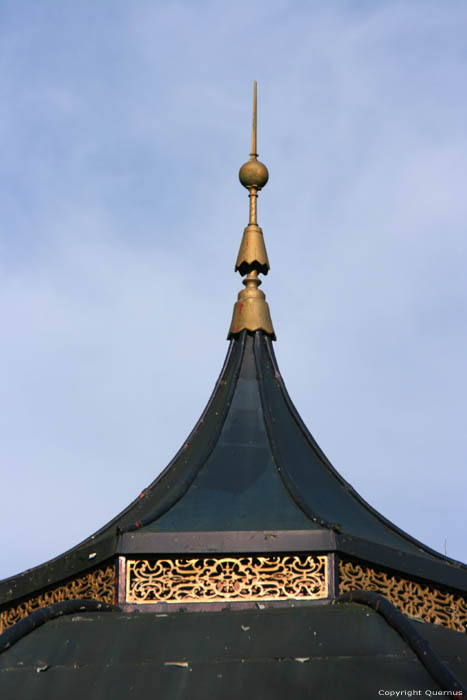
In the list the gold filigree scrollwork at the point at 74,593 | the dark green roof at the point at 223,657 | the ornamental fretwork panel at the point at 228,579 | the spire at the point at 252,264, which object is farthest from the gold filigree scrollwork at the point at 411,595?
the spire at the point at 252,264

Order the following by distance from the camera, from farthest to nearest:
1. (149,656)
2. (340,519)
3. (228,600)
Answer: (340,519)
(228,600)
(149,656)

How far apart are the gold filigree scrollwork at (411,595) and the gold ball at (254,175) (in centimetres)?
642

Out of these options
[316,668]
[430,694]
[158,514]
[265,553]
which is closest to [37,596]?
[158,514]

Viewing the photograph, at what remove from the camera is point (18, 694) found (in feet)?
46.7

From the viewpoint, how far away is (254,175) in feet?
66.1

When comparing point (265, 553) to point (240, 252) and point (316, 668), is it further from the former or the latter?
→ point (240, 252)

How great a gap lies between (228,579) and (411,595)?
84.7 inches

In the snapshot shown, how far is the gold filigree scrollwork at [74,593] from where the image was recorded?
52.2 feet

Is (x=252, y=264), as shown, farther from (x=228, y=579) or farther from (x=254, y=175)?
(x=228, y=579)

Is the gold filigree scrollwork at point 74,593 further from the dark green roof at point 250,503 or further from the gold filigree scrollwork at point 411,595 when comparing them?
the gold filigree scrollwork at point 411,595

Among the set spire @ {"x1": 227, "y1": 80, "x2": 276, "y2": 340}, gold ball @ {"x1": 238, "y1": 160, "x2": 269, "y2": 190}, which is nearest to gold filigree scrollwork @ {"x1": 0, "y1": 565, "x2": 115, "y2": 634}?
spire @ {"x1": 227, "y1": 80, "x2": 276, "y2": 340}

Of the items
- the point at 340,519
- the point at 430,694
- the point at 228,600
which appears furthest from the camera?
the point at 340,519

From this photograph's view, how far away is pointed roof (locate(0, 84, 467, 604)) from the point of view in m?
15.7

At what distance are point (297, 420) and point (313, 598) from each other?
11.1ft
